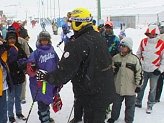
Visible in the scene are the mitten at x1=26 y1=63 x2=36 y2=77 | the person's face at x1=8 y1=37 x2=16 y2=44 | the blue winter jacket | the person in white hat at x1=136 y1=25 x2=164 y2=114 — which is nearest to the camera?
the mitten at x1=26 y1=63 x2=36 y2=77

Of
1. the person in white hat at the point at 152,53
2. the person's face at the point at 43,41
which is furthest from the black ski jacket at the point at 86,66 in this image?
the person in white hat at the point at 152,53

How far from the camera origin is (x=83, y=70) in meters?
3.86

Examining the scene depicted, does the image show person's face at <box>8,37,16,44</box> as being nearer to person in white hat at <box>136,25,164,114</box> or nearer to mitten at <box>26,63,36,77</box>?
mitten at <box>26,63,36,77</box>

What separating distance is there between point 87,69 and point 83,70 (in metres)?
0.05

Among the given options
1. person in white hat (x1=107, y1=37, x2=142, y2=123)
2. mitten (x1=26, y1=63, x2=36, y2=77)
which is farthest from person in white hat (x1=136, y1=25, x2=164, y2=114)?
mitten (x1=26, y1=63, x2=36, y2=77)

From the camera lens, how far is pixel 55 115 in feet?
21.6

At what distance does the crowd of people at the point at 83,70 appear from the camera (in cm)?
383

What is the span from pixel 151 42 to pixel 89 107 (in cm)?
291

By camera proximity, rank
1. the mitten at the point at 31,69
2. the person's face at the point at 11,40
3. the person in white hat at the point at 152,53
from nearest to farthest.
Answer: the mitten at the point at 31,69
the person's face at the point at 11,40
the person in white hat at the point at 152,53

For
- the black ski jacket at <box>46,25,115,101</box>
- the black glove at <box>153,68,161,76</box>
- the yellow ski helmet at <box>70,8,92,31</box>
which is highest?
the yellow ski helmet at <box>70,8,92,31</box>

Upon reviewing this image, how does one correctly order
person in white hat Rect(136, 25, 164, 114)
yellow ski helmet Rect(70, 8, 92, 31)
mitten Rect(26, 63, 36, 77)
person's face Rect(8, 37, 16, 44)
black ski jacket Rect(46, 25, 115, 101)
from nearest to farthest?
black ski jacket Rect(46, 25, 115, 101), yellow ski helmet Rect(70, 8, 92, 31), mitten Rect(26, 63, 36, 77), person's face Rect(8, 37, 16, 44), person in white hat Rect(136, 25, 164, 114)

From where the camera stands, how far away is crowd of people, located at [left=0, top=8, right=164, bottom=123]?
3.83 metres

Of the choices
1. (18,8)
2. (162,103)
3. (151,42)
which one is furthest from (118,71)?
(18,8)

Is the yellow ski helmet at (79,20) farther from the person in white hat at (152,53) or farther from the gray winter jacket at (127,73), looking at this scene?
the person in white hat at (152,53)
